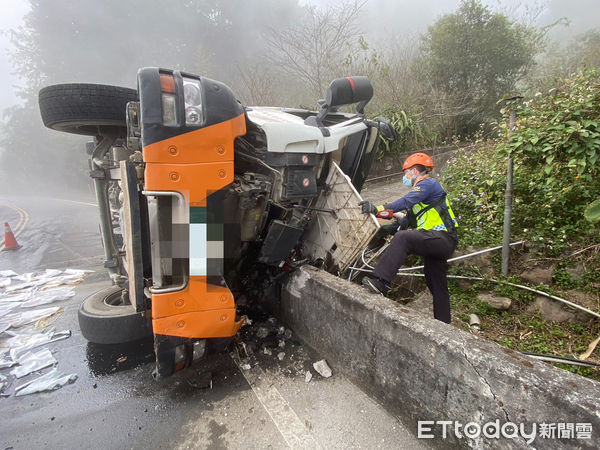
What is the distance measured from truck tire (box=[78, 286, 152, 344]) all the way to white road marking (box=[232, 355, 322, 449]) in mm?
990

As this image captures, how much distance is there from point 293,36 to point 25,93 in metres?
27.1

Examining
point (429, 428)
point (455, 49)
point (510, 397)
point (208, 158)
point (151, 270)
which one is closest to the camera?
point (510, 397)

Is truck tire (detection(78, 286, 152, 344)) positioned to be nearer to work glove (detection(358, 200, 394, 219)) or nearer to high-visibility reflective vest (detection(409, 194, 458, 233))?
work glove (detection(358, 200, 394, 219))

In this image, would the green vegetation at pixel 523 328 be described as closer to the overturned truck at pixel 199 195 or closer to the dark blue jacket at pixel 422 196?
the dark blue jacket at pixel 422 196

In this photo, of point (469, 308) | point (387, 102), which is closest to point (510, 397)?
point (469, 308)

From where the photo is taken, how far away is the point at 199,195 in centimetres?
178

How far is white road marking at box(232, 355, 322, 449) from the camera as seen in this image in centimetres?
174

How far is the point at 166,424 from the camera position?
1.89m

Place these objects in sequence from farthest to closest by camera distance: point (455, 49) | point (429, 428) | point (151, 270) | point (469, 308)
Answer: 1. point (455, 49)
2. point (469, 308)
3. point (151, 270)
4. point (429, 428)

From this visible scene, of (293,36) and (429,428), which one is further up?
(293,36)

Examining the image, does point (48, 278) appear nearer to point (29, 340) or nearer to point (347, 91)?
point (29, 340)

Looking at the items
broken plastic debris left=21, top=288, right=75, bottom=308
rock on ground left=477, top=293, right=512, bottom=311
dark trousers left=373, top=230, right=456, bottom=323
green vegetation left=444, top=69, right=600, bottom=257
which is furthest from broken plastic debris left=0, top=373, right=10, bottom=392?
green vegetation left=444, top=69, right=600, bottom=257

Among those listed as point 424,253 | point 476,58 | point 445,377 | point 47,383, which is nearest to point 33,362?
point 47,383

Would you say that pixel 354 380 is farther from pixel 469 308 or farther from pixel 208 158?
pixel 208 158
